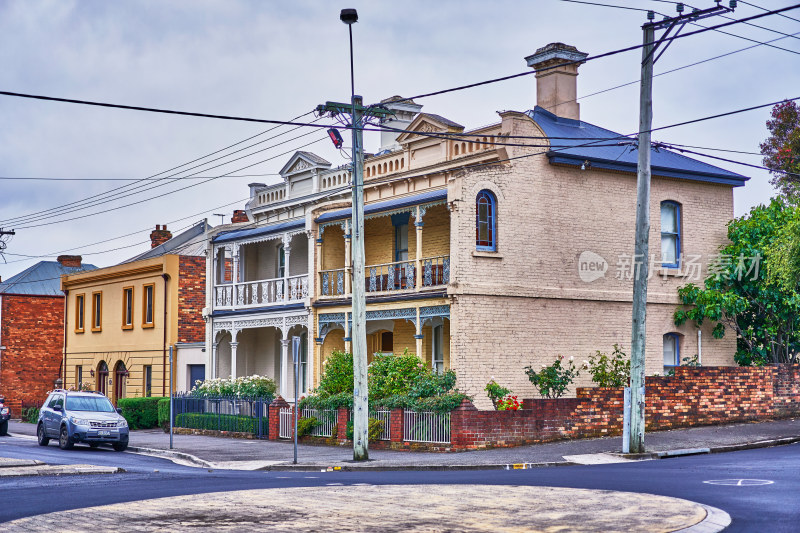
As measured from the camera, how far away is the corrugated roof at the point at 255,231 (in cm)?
3428

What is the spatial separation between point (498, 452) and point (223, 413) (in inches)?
492

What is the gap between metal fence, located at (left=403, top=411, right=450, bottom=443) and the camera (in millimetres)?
23734

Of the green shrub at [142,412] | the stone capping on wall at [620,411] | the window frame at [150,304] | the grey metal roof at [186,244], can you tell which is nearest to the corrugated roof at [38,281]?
the grey metal roof at [186,244]

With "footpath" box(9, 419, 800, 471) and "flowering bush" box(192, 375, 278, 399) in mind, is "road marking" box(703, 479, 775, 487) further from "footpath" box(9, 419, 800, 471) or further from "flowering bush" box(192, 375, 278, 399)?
"flowering bush" box(192, 375, 278, 399)

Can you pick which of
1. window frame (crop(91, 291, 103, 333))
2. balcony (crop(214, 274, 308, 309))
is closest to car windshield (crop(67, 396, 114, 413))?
balcony (crop(214, 274, 308, 309))

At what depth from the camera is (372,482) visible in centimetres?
1711

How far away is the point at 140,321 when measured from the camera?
42.2 m

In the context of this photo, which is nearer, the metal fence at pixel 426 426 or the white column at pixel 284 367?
the metal fence at pixel 426 426

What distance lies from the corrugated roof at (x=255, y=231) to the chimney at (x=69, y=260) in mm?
22552

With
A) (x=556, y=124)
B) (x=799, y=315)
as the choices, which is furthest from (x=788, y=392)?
(x=556, y=124)

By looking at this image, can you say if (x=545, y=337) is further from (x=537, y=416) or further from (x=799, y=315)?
(x=799, y=315)

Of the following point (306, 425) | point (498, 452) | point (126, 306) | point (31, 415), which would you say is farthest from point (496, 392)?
point (31, 415)

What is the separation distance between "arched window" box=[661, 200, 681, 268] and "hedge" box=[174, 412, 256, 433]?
43.2 feet

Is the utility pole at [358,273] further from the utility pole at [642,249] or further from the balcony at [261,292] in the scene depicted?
the balcony at [261,292]
